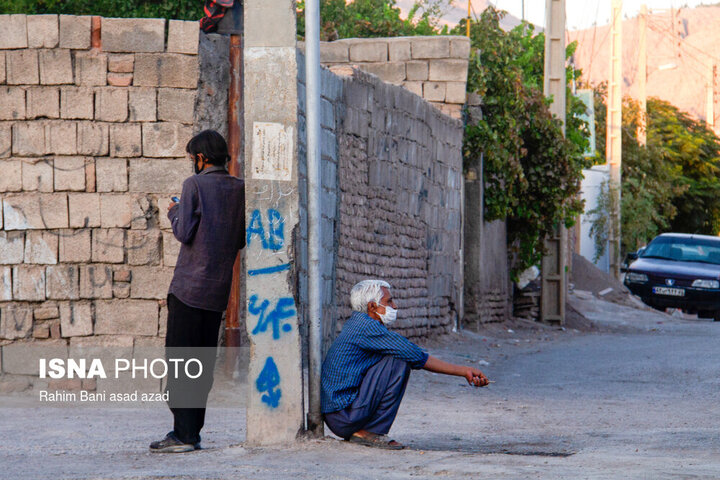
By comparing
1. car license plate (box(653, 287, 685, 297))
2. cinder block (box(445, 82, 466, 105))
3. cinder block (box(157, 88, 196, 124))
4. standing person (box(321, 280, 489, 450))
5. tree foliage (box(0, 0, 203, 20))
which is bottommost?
car license plate (box(653, 287, 685, 297))

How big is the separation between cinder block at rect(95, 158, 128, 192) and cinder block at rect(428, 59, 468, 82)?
605 centimetres

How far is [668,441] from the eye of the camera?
6043 millimetres

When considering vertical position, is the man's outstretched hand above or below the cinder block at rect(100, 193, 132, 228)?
below

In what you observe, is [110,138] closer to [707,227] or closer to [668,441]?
[668,441]

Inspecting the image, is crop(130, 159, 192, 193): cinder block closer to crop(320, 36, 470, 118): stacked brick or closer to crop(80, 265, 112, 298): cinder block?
crop(80, 265, 112, 298): cinder block

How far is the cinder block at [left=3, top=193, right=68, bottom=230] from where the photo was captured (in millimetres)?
7863

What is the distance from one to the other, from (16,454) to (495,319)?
35.0ft

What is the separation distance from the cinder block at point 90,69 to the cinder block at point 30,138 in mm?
439

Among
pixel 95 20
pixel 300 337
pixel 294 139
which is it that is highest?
pixel 95 20

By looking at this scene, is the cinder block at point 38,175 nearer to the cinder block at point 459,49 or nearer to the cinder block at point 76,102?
the cinder block at point 76,102

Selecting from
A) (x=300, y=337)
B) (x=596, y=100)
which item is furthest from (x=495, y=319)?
(x=596, y=100)

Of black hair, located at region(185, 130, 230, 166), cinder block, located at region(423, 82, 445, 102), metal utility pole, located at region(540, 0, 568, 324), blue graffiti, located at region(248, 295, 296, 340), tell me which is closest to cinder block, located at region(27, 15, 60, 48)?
black hair, located at region(185, 130, 230, 166)

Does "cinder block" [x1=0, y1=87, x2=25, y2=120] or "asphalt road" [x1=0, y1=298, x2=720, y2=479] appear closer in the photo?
"asphalt road" [x1=0, y1=298, x2=720, y2=479]

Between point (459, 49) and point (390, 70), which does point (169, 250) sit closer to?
point (390, 70)
